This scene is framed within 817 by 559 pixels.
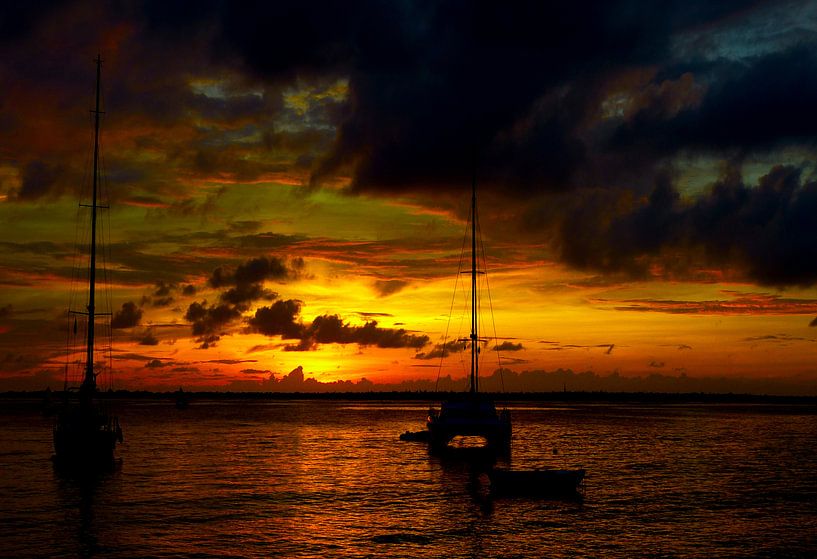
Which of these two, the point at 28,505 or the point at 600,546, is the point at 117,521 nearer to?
the point at 28,505

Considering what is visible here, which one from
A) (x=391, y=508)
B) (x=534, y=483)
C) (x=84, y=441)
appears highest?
(x=84, y=441)

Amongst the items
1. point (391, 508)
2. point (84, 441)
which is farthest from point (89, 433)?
point (391, 508)

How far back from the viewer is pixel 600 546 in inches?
1610

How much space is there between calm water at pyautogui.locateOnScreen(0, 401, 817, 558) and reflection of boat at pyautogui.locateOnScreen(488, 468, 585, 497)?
1354 millimetres

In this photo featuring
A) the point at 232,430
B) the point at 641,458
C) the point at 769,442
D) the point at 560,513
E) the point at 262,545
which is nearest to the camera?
the point at 262,545

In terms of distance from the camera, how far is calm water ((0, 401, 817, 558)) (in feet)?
133

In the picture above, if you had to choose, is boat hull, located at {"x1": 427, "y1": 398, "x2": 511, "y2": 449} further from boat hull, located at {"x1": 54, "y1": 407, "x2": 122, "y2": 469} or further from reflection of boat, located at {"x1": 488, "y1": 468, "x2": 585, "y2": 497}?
boat hull, located at {"x1": 54, "y1": 407, "x2": 122, "y2": 469}

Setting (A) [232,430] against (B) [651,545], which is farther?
(A) [232,430]

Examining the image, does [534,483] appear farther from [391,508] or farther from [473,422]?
[473,422]

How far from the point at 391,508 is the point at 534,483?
9.96 meters

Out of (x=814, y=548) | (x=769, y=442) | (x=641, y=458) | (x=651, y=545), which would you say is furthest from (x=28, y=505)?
(x=769, y=442)

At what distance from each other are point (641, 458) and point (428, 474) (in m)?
28.5

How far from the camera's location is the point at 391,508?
52312 millimetres

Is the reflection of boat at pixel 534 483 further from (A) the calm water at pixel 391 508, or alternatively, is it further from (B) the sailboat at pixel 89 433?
(B) the sailboat at pixel 89 433
